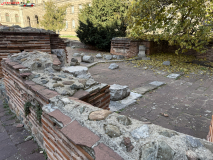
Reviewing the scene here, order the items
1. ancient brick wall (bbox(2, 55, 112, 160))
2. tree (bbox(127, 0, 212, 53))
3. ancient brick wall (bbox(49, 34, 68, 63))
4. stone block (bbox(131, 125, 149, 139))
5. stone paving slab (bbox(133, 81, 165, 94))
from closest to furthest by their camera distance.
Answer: stone block (bbox(131, 125, 149, 139)), ancient brick wall (bbox(2, 55, 112, 160)), stone paving slab (bbox(133, 81, 165, 94)), ancient brick wall (bbox(49, 34, 68, 63)), tree (bbox(127, 0, 212, 53))

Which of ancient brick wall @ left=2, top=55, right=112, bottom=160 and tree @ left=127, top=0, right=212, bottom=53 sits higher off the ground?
tree @ left=127, top=0, right=212, bottom=53

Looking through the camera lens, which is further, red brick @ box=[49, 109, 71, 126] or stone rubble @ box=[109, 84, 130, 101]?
stone rubble @ box=[109, 84, 130, 101]

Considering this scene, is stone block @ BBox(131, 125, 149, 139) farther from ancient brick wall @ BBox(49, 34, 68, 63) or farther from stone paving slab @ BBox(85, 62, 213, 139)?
ancient brick wall @ BBox(49, 34, 68, 63)

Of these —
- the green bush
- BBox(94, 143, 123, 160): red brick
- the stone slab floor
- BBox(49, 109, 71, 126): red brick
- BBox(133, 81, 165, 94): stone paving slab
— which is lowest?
the stone slab floor

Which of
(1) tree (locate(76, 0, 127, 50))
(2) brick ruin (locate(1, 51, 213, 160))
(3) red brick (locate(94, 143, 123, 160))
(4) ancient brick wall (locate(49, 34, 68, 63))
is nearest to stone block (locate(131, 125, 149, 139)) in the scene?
(2) brick ruin (locate(1, 51, 213, 160))

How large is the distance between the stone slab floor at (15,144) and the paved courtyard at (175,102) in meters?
1.69

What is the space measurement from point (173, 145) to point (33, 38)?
4.63m

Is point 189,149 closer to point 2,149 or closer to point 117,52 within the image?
point 2,149

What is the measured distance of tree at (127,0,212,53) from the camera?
5.84 meters

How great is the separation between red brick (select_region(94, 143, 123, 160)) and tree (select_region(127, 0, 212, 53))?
596cm

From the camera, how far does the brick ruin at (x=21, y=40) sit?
4.16 metres

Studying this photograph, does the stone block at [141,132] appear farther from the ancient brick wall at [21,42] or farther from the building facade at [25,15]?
the building facade at [25,15]

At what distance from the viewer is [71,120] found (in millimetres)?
1447

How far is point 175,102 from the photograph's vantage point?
352 centimetres
